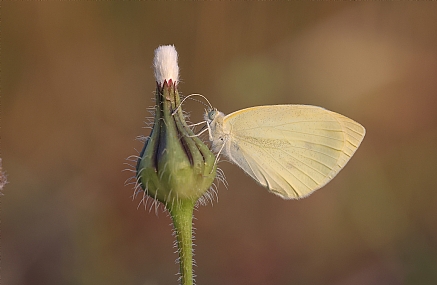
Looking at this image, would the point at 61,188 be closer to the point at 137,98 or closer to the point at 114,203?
the point at 114,203

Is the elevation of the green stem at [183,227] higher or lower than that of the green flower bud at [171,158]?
lower

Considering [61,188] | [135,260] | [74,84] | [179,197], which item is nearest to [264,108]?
[179,197]

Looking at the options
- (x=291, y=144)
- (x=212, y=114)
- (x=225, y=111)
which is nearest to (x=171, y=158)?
(x=212, y=114)

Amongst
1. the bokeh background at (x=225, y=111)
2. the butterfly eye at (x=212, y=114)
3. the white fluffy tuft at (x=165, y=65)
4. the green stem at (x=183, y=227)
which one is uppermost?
the bokeh background at (x=225, y=111)

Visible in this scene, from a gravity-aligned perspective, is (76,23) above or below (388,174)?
above

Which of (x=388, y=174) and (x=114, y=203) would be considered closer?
(x=114, y=203)

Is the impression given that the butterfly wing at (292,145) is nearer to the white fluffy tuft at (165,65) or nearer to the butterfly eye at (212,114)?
the butterfly eye at (212,114)

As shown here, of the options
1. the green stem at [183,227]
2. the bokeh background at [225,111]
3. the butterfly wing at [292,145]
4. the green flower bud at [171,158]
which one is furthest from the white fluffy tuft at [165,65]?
the bokeh background at [225,111]
